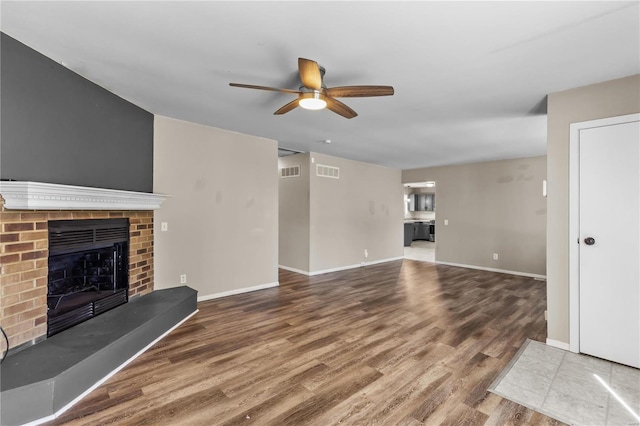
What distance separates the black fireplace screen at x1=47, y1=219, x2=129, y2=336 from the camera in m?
2.36

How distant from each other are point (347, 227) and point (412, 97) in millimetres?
3781

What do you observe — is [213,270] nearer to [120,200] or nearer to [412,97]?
[120,200]

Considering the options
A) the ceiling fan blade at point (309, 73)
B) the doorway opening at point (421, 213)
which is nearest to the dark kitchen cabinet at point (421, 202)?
the doorway opening at point (421, 213)

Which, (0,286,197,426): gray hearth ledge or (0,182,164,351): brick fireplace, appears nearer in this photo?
(0,286,197,426): gray hearth ledge

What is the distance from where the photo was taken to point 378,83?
266cm

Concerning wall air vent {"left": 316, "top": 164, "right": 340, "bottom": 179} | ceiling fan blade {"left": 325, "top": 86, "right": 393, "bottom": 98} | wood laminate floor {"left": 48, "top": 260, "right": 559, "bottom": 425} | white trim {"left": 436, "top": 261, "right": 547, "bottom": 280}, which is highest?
ceiling fan blade {"left": 325, "top": 86, "right": 393, "bottom": 98}

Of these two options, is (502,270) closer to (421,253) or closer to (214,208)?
(421,253)

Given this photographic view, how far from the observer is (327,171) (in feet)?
19.7

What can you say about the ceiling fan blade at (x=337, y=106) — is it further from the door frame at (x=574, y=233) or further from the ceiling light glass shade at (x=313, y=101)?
the door frame at (x=574, y=233)

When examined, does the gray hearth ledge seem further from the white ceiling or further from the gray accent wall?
the white ceiling

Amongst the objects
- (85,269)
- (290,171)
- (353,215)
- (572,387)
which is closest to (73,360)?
(85,269)

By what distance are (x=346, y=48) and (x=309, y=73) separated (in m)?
0.33

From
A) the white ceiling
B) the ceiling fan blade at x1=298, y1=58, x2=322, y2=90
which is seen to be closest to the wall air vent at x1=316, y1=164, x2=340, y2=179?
the white ceiling

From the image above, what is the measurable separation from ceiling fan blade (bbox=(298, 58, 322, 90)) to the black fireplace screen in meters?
2.30
